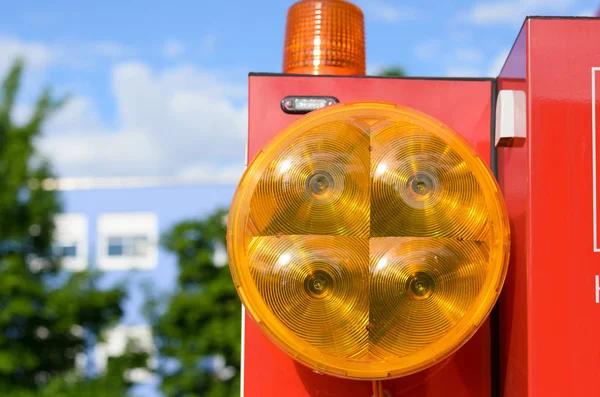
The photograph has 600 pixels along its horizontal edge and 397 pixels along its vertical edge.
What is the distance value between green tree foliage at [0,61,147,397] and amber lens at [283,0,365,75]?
5397mm

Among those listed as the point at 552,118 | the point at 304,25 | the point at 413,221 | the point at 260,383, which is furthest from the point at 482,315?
the point at 304,25

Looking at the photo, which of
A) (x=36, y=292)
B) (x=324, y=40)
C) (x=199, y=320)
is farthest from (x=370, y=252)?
(x=199, y=320)

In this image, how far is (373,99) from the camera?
174 centimetres

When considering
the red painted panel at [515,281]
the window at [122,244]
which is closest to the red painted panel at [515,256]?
the red painted panel at [515,281]

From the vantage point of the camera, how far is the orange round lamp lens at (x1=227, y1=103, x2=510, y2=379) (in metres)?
1.44

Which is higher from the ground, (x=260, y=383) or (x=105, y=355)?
(x=260, y=383)

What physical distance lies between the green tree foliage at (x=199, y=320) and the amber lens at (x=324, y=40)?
237 inches

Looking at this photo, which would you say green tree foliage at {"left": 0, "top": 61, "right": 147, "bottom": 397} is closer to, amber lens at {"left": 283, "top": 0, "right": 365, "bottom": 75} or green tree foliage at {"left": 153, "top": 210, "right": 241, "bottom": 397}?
green tree foliage at {"left": 153, "top": 210, "right": 241, "bottom": 397}

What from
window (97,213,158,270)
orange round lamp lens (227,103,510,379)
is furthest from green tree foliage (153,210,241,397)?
orange round lamp lens (227,103,510,379)

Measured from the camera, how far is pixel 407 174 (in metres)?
1.47

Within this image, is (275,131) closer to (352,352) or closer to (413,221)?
(413,221)

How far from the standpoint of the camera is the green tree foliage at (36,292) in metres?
6.87

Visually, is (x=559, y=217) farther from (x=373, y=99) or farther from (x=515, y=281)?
(x=373, y=99)

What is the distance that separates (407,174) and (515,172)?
25 cm
